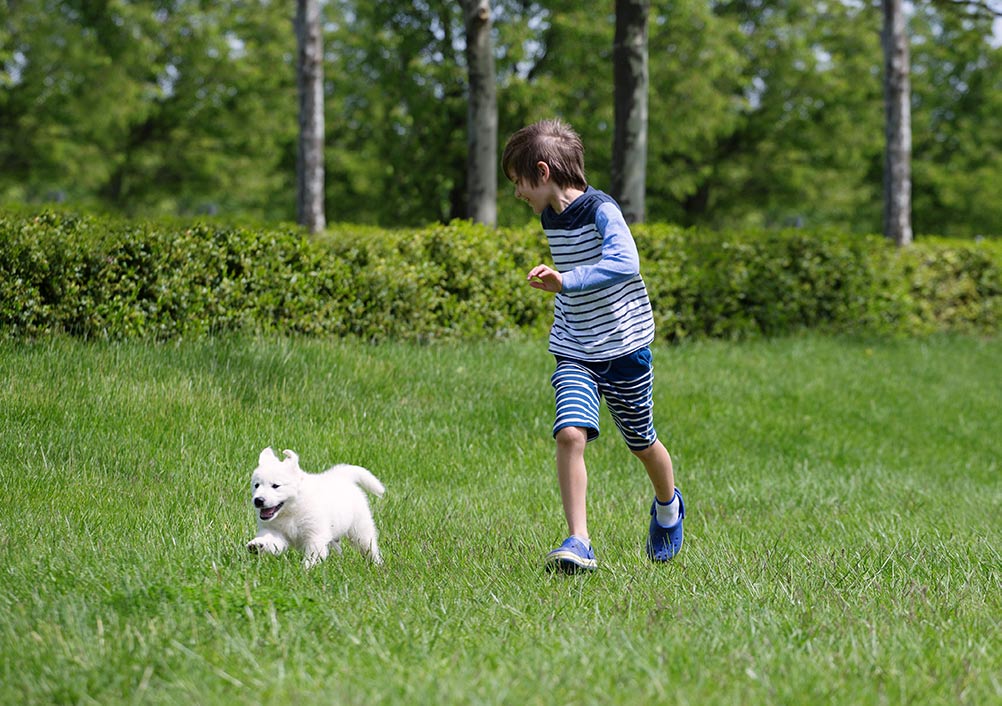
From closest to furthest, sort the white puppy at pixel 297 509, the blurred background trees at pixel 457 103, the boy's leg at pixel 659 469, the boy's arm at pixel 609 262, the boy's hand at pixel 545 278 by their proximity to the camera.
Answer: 1. the boy's hand at pixel 545 278
2. the boy's arm at pixel 609 262
3. the white puppy at pixel 297 509
4. the boy's leg at pixel 659 469
5. the blurred background trees at pixel 457 103

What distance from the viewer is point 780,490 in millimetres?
7867

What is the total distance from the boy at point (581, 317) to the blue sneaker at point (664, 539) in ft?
1.58

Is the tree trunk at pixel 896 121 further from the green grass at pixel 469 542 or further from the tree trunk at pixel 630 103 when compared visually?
the green grass at pixel 469 542

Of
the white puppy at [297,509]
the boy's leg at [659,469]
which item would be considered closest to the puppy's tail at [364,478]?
the white puppy at [297,509]

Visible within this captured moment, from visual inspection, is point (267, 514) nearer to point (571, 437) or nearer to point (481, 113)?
point (571, 437)

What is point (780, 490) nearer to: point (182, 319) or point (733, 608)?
point (733, 608)

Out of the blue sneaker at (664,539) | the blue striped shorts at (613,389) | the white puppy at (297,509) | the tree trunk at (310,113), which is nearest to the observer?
the white puppy at (297,509)

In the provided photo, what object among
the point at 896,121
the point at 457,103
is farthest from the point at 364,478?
the point at 457,103

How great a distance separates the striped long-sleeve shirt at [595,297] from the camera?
458 centimetres

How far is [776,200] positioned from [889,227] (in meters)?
13.6

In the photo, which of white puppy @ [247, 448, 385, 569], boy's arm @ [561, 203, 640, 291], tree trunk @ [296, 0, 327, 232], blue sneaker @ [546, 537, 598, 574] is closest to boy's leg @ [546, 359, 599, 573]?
blue sneaker @ [546, 537, 598, 574]

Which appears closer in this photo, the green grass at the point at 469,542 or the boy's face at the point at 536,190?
the green grass at the point at 469,542

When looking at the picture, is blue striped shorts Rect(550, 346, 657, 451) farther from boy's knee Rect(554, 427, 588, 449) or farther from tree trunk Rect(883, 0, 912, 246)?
tree trunk Rect(883, 0, 912, 246)

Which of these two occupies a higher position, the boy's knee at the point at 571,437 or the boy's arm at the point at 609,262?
the boy's arm at the point at 609,262
